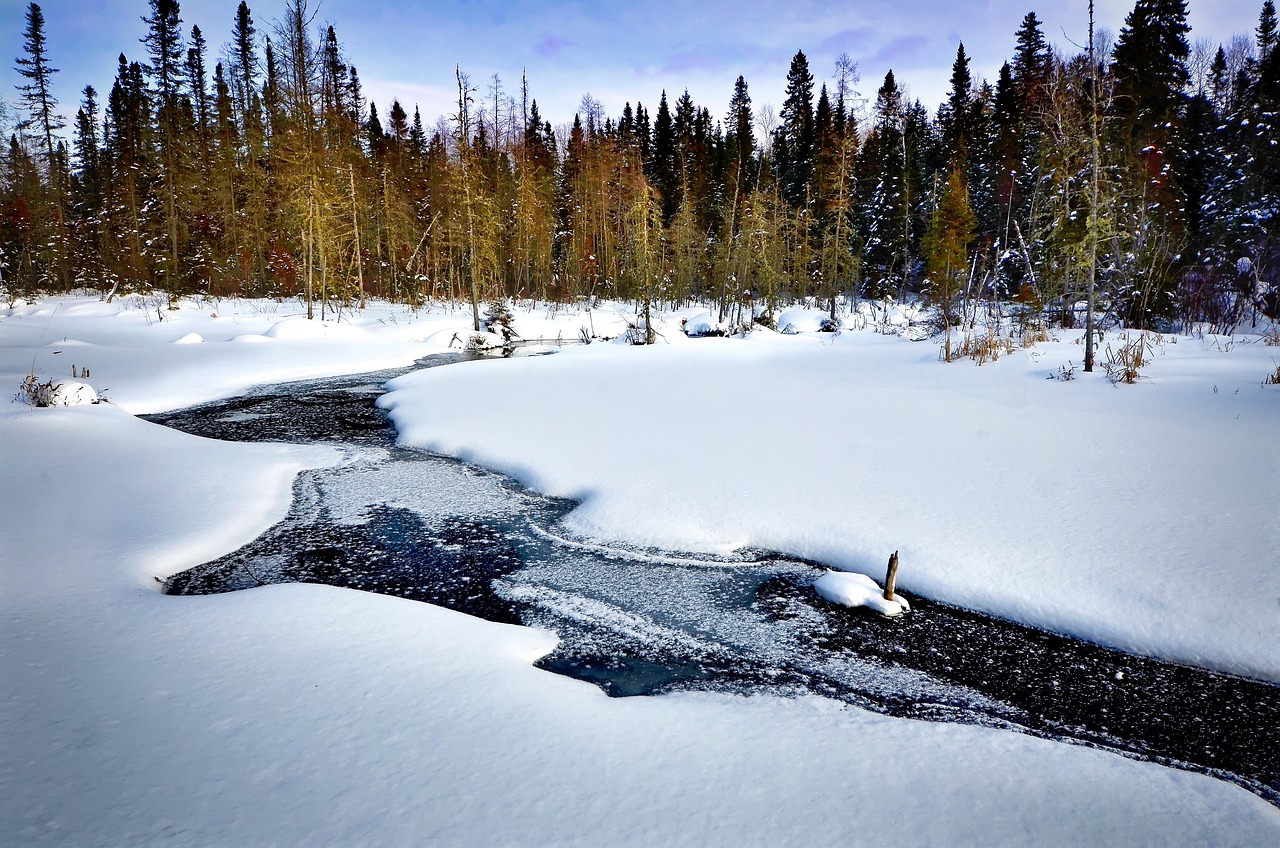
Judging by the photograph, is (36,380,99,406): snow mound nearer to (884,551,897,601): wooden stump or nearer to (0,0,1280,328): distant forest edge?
(884,551,897,601): wooden stump

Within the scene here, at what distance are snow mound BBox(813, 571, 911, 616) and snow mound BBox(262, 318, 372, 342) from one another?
54.3 feet

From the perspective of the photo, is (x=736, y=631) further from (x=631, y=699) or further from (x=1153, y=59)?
(x=1153, y=59)

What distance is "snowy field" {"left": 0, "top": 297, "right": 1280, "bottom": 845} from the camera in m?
1.76

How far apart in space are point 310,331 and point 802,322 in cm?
1620

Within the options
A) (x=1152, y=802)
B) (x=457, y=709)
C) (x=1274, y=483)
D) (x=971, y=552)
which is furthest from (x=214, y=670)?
(x=1274, y=483)

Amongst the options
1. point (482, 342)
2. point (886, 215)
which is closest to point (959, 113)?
point (886, 215)

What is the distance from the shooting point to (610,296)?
3541 centimetres

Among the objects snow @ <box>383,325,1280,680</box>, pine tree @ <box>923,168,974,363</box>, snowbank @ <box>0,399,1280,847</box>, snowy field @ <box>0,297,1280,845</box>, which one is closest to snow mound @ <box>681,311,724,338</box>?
pine tree @ <box>923,168,974,363</box>

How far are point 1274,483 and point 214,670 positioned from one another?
6.56 metres

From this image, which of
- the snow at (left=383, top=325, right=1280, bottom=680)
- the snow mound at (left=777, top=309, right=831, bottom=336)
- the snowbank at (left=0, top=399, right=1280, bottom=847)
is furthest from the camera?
the snow mound at (left=777, top=309, right=831, bottom=336)

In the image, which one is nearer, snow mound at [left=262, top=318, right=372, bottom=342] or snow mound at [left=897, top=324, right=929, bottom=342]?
snow mound at [left=262, top=318, right=372, bottom=342]

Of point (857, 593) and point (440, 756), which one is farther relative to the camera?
point (857, 593)

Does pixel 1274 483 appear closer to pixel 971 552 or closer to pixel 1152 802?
pixel 971 552

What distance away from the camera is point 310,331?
57.4 feet
